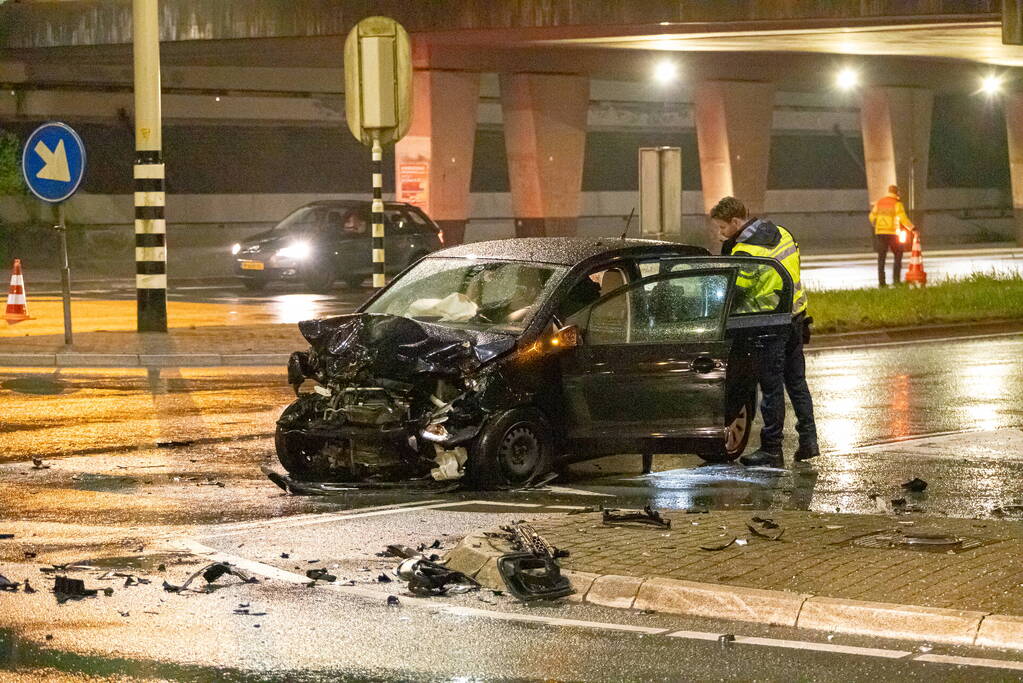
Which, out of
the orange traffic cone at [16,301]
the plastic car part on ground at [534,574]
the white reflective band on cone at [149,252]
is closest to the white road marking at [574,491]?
the plastic car part on ground at [534,574]

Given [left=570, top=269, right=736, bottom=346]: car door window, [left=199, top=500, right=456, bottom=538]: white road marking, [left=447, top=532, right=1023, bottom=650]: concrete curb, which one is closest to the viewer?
[left=447, top=532, right=1023, bottom=650]: concrete curb

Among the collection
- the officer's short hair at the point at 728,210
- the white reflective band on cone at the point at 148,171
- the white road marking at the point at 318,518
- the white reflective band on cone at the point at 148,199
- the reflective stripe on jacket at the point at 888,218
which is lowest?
the white road marking at the point at 318,518

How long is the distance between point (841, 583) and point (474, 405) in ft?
11.3

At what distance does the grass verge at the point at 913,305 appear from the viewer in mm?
22250

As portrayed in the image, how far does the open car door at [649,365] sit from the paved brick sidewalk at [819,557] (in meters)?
1.73

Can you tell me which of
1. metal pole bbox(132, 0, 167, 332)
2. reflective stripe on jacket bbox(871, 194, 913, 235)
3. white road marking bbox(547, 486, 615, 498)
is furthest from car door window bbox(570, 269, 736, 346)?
reflective stripe on jacket bbox(871, 194, 913, 235)

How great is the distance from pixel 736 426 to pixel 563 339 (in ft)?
4.64

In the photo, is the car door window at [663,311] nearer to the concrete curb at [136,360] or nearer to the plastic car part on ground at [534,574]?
the plastic car part on ground at [534,574]

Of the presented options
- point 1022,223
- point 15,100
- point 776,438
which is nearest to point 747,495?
point 776,438

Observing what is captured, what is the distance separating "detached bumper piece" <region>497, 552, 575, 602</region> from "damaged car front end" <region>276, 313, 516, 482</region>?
8.52 ft

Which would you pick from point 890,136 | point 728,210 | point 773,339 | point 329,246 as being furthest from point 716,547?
point 890,136

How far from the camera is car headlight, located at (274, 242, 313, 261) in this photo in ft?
97.5

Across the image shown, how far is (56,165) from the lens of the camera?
755 inches

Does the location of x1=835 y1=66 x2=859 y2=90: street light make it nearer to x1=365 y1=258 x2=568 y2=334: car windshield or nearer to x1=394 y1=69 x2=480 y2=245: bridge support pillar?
x1=394 y1=69 x2=480 y2=245: bridge support pillar
